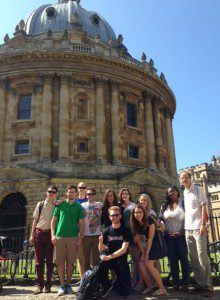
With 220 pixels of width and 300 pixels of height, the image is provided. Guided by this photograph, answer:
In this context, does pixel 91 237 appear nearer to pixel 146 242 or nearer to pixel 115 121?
pixel 146 242

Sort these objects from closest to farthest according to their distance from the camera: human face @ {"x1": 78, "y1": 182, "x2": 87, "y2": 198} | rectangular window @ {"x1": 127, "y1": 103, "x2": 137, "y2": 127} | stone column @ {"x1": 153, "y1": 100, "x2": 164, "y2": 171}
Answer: human face @ {"x1": 78, "y1": 182, "x2": 87, "y2": 198}
rectangular window @ {"x1": 127, "y1": 103, "x2": 137, "y2": 127}
stone column @ {"x1": 153, "y1": 100, "x2": 164, "y2": 171}

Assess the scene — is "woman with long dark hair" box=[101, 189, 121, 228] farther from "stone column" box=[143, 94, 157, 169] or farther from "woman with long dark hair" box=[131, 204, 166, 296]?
Result: "stone column" box=[143, 94, 157, 169]

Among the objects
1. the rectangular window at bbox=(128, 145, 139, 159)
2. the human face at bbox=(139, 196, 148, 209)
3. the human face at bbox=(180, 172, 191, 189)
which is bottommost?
the human face at bbox=(139, 196, 148, 209)

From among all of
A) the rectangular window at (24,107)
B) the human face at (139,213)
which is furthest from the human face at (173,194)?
the rectangular window at (24,107)

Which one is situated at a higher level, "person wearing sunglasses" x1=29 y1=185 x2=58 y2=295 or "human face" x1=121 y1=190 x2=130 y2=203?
"human face" x1=121 y1=190 x2=130 y2=203

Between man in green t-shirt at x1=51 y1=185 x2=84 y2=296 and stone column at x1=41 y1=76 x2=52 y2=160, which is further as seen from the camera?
stone column at x1=41 y1=76 x2=52 y2=160

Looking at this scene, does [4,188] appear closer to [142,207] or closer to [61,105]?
[61,105]

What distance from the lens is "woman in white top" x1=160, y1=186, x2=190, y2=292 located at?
7371 mm

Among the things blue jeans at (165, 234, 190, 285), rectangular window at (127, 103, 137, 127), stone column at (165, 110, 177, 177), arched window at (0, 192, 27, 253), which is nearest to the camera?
blue jeans at (165, 234, 190, 285)

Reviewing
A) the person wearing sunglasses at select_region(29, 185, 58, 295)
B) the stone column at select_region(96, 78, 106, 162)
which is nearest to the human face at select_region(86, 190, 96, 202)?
the person wearing sunglasses at select_region(29, 185, 58, 295)

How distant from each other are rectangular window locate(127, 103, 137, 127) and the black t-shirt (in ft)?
75.9

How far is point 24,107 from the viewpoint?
90.4ft

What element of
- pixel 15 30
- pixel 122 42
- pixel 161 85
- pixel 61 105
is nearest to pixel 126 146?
pixel 61 105

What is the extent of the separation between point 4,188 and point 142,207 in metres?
19.1
